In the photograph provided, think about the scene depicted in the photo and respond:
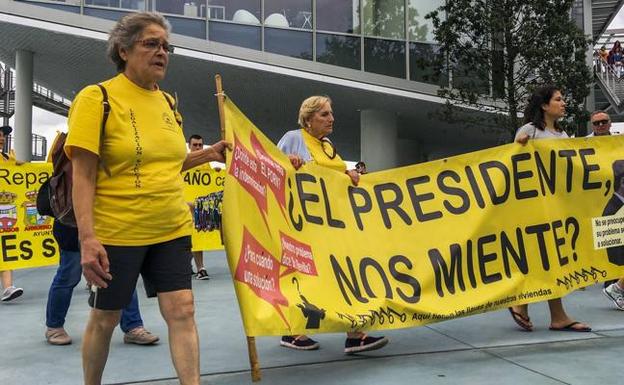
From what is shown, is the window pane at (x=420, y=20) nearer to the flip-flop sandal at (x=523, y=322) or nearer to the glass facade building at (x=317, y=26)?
the glass facade building at (x=317, y=26)

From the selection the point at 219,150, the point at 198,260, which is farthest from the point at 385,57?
the point at 219,150

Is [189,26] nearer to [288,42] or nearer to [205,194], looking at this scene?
[288,42]

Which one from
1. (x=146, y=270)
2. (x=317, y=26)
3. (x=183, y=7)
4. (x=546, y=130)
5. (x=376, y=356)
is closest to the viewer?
(x=146, y=270)

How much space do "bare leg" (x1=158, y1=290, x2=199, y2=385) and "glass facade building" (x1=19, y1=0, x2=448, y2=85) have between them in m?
12.9

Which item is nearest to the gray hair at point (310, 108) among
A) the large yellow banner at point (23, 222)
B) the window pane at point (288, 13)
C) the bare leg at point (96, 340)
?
the bare leg at point (96, 340)

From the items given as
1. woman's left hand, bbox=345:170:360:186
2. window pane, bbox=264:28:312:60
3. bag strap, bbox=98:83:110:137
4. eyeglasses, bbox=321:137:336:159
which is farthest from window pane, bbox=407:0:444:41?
bag strap, bbox=98:83:110:137

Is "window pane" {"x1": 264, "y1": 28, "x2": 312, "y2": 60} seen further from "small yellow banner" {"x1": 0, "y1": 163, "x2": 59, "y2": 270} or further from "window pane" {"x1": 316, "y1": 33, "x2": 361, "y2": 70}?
"small yellow banner" {"x1": 0, "y1": 163, "x2": 59, "y2": 270}

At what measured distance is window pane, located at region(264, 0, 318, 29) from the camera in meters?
15.4

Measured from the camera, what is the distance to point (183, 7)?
14.5 metres

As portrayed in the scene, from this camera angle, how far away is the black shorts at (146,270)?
2453mm

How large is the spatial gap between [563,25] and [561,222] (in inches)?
398

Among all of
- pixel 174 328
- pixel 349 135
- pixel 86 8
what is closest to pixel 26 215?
pixel 174 328

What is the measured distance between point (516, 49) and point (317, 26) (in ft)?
18.1

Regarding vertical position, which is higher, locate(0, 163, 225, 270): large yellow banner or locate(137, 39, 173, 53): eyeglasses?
locate(137, 39, 173, 53): eyeglasses
